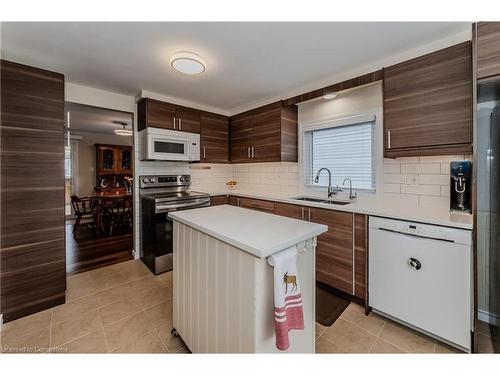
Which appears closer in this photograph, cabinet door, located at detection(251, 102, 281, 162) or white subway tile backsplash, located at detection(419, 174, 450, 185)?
white subway tile backsplash, located at detection(419, 174, 450, 185)

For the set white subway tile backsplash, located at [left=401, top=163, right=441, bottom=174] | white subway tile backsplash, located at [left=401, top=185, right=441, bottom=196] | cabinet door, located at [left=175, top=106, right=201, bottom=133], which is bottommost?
white subway tile backsplash, located at [left=401, top=185, right=441, bottom=196]

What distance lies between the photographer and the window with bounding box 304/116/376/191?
2.55 metres

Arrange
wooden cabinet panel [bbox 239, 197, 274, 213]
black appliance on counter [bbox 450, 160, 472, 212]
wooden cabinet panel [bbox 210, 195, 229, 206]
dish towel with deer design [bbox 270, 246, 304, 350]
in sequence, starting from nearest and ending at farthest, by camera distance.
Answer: dish towel with deer design [bbox 270, 246, 304, 350] → black appliance on counter [bbox 450, 160, 472, 212] → wooden cabinet panel [bbox 239, 197, 274, 213] → wooden cabinet panel [bbox 210, 195, 229, 206]

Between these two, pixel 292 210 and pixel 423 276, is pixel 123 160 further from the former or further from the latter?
pixel 423 276

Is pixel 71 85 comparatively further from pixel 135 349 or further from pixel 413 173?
pixel 413 173

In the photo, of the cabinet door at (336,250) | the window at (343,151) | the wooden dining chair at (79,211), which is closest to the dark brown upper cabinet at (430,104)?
the window at (343,151)

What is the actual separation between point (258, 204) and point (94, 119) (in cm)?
419

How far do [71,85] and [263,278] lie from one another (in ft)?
10.7

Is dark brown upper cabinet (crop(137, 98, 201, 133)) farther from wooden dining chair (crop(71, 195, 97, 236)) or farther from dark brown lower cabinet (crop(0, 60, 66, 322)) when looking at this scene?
wooden dining chair (crop(71, 195, 97, 236))

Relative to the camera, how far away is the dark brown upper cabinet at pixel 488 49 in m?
1.28

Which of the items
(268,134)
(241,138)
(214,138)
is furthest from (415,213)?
(214,138)

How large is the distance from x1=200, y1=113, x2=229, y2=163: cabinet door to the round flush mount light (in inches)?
50.8

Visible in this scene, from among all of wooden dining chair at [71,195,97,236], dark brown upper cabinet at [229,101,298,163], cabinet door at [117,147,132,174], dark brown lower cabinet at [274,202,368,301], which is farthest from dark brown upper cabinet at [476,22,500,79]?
cabinet door at [117,147,132,174]

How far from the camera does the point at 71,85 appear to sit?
271 centimetres
